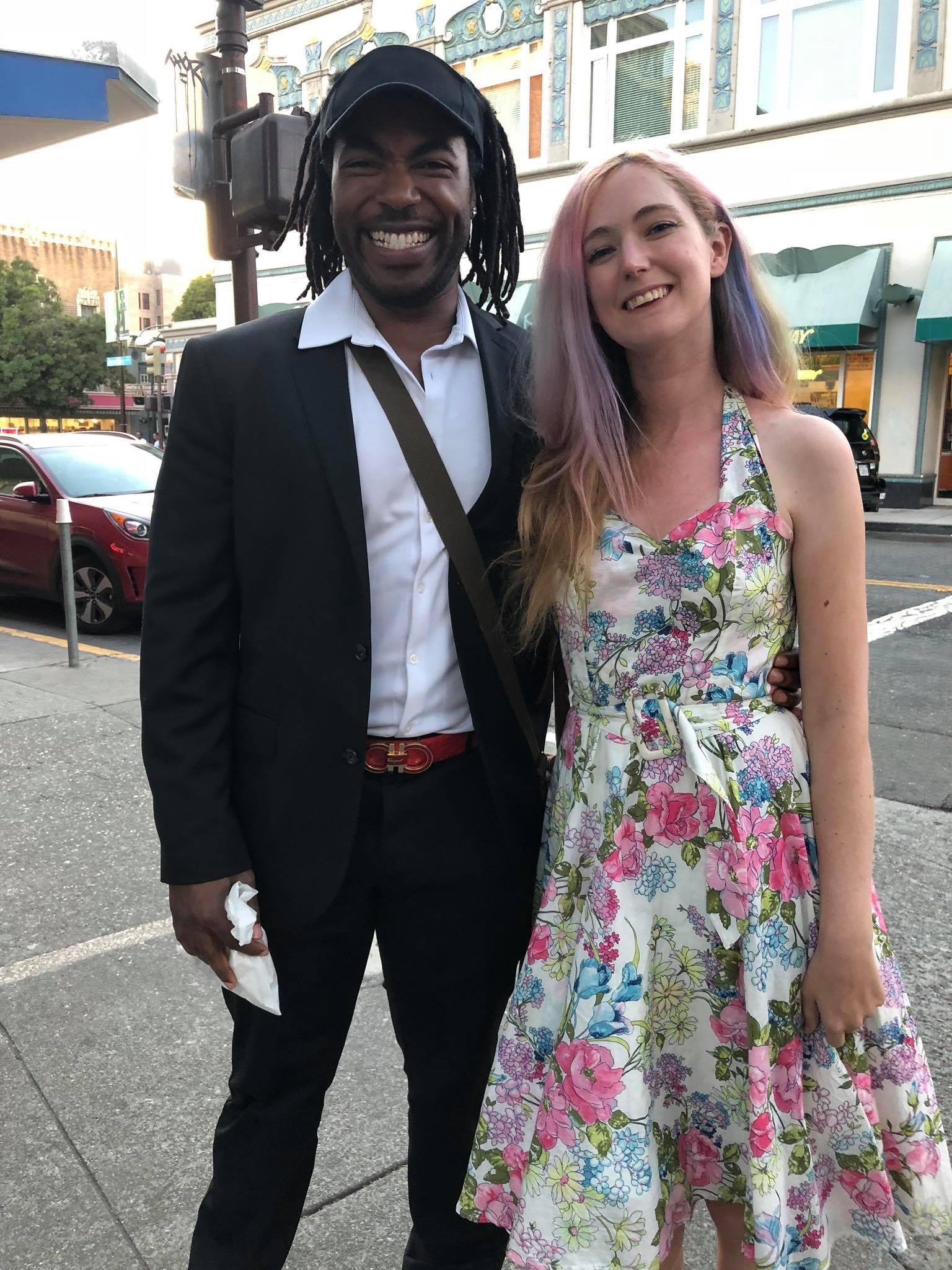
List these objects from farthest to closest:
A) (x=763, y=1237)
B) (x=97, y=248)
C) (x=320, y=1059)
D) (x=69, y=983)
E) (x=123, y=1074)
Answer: (x=97, y=248)
(x=69, y=983)
(x=123, y=1074)
(x=320, y=1059)
(x=763, y=1237)

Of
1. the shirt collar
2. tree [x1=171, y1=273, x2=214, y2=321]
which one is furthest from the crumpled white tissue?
tree [x1=171, y1=273, x2=214, y2=321]

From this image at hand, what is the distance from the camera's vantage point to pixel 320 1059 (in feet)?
5.92

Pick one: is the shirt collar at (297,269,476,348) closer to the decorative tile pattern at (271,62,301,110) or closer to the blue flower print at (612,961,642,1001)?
the blue flower print at (612,961,642,1001)

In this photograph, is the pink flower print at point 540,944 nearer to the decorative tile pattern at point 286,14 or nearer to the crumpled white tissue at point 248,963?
the crumpled white tissue at point 248,963

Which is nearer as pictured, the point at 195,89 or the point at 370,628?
the point at 370,628

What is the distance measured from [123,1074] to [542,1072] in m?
1.40

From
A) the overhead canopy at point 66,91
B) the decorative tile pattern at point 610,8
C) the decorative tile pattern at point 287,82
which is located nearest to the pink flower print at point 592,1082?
the overhead canopy at point 66,91

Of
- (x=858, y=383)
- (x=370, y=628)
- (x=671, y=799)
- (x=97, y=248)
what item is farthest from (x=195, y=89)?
(x=97, y=248)

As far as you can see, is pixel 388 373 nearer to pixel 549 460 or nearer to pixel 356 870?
pixel 549 460

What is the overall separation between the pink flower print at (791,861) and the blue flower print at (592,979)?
0.96 ft

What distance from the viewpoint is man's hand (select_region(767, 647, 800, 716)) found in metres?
1.63

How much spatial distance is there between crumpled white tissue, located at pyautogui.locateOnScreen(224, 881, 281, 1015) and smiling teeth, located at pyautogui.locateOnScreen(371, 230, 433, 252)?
3.52ft

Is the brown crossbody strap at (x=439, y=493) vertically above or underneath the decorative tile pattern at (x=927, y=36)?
underneath

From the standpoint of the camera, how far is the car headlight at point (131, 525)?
794cm
